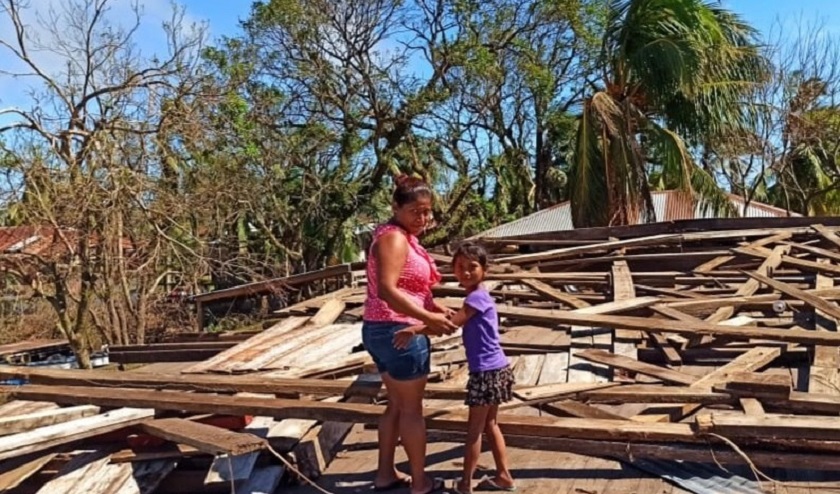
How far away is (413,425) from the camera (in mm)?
3275

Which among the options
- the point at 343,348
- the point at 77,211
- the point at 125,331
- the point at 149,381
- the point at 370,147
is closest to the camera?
the point at 149,381

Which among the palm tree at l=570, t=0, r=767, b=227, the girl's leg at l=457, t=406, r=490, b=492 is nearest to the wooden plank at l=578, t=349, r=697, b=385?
the girl's leg at l=457, t=406, r=490, b=492

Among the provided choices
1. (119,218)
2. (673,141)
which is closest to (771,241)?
(673,141)

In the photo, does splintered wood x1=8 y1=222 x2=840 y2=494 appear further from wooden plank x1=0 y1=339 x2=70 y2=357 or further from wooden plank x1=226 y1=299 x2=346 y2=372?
wooden plank x1=0 y1=339 x2=70 y2=357

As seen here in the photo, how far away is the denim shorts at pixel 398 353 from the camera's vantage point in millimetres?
3266

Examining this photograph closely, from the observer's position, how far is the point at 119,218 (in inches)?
498

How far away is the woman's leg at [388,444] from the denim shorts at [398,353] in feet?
0.28

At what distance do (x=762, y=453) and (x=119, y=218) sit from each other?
11502mm

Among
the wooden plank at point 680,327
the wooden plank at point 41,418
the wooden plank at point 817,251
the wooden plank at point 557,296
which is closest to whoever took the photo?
the wooden plank at point 41,418

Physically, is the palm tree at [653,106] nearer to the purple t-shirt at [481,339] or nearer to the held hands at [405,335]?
the purple t-shirt at [481,339]

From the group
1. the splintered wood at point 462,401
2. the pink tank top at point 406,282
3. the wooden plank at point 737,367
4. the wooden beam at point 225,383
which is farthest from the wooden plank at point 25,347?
the wooden plank at point 737,367

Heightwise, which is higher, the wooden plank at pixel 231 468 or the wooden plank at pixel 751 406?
the wooden plank at pixel 751 406

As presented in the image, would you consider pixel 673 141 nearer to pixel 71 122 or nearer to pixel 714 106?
pixel 714 106

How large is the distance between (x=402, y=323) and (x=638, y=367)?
1786 mm
